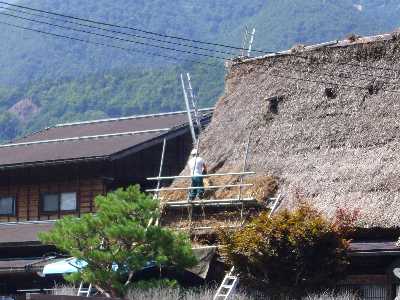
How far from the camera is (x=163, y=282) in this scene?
18.0 metres

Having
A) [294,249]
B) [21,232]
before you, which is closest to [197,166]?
[294,249]

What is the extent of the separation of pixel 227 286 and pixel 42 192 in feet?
30.9

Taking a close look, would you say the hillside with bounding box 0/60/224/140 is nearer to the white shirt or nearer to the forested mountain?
the forested mountain

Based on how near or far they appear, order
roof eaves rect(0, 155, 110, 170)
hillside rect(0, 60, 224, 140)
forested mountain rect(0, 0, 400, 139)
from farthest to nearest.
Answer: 1. forested mountain rect(0, 0, 400, 139)
2. hillside rect(0, 60, 224, 140)
3. roof eaves rect(0, 155, 110, 170)

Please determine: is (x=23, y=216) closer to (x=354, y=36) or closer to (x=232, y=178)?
(x=232, y=178)

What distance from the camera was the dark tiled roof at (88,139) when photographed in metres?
26.1

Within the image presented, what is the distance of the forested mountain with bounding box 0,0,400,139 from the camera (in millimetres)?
78312

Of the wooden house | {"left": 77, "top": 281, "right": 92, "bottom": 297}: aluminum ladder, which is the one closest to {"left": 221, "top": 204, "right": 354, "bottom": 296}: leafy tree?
{"left": 77, "top": 281, "right": 92, "bottom": 297}: aluminum ladder

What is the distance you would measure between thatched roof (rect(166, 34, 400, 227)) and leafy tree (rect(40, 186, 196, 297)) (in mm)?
3780

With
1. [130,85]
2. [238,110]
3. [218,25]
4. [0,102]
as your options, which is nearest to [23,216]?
[238,110]

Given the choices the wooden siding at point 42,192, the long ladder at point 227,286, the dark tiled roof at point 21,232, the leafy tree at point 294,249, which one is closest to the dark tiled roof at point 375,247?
the leafy tree at point 294,249

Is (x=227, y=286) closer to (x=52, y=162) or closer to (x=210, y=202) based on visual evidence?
(x=210, y=202)

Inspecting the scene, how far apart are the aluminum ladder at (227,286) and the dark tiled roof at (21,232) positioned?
22.2 ft

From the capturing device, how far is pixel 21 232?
2550 centimetres
